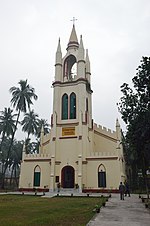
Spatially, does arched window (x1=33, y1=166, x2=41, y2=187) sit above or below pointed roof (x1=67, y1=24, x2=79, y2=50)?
below

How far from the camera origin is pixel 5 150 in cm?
5069

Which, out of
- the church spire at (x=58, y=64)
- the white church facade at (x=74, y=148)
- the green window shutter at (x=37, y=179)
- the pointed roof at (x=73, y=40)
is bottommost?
the green window shutter at (x=37, y=179)

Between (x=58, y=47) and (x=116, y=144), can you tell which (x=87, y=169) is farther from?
(x=58, y=47)

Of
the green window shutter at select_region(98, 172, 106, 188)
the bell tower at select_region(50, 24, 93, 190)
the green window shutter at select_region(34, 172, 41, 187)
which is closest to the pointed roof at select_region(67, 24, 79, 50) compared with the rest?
the bell tower at select_region(50, 24, 93, 190)

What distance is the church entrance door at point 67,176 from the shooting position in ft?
96.8

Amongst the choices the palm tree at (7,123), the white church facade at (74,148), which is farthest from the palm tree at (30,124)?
the white church facade at (74,148)

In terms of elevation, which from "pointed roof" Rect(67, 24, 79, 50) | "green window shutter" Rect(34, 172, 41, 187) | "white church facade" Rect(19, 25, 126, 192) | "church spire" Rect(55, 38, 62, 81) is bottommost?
"green window shutter" Rect(34, 172, 41, 187)

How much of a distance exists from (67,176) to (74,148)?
3867 millimetres

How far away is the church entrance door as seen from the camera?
2952cm

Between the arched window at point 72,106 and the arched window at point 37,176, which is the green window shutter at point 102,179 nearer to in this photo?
the arched window at point 37,176

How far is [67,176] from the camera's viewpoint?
98.8ft

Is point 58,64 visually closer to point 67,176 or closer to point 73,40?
point 73,40

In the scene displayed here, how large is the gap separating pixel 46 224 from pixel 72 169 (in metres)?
21.9

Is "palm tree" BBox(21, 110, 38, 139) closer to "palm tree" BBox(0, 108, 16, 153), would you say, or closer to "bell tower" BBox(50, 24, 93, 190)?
"palm tree" BBox(0, 108, 16, 153)
